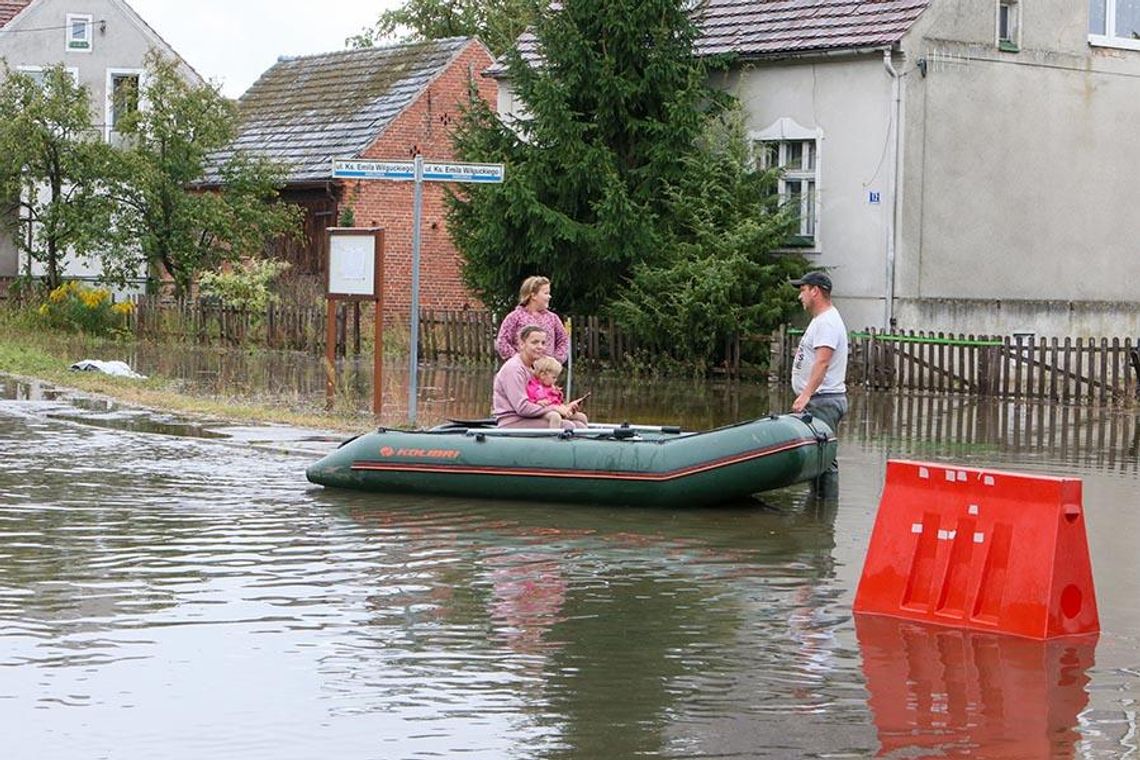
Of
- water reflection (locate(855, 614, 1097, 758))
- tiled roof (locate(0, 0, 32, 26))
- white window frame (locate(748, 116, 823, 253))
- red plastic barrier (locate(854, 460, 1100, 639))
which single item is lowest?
water reflection (locate(855, 614, 1097, 758))

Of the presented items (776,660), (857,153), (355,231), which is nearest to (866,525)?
(776,660)

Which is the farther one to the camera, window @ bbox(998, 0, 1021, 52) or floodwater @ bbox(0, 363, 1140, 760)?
window @ bbox(998, 0, 1021, 52)

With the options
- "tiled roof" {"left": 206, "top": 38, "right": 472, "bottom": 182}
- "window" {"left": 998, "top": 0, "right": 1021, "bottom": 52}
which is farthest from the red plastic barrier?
"tiled roof" {"left": 206, "top": 38, "right": 472, "bottom": 182}

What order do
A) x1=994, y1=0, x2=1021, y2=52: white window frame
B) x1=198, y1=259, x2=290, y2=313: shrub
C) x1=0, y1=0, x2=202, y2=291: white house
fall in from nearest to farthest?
x1=994, y1=0, x2=1021, y2=52: white window frame
x1=198, y1=259, x2=290, y2=313: shrub
x1=0, y1=0, x2=202, y2=291: white house

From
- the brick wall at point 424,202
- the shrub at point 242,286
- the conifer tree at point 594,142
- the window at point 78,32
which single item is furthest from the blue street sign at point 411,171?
the window at point 78,32

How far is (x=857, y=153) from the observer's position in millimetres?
31594

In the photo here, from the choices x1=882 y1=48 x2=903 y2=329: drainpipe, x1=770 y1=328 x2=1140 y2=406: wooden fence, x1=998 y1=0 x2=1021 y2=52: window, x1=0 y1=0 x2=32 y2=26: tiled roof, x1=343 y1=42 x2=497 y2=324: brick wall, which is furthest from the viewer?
x1=0 y1=0 x2=32 y2=26: tiled roof

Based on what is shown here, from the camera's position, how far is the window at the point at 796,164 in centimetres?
3209

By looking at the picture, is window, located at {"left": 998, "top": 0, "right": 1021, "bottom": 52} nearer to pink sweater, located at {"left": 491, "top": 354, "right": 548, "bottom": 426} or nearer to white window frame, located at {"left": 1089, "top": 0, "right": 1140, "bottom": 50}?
white window frame, located at {"left": 1089, "top": 0, "right": 1140, "bottom": 50}

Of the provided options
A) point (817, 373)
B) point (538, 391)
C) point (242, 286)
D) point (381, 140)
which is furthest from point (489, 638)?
point (381, 140)

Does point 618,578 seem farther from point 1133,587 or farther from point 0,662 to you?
point 0,662

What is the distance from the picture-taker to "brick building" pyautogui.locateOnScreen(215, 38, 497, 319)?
45719mm

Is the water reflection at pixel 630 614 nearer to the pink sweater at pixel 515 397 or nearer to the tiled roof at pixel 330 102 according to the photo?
the pink sweater at pixel 515 397

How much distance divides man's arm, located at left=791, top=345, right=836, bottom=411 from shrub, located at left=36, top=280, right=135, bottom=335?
2554 centimetres
